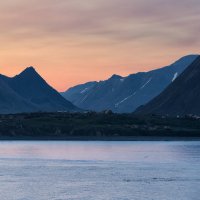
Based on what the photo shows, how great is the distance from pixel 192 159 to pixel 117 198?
71.5 m

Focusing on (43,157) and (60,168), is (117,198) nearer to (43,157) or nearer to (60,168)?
(60,168)

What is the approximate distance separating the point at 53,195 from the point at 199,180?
28.7 metres

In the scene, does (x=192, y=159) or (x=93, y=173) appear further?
(x=192, y=159)

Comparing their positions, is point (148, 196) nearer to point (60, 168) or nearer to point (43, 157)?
point (60, 168)

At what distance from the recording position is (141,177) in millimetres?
118875

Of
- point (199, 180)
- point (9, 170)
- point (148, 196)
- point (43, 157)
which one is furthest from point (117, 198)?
point (43, 157)

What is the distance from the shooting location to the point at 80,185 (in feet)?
351

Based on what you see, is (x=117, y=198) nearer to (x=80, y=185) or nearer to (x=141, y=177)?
(x=80, y=185)

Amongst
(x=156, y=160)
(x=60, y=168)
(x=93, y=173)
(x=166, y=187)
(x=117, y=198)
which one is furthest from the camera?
(x=156, y=160)

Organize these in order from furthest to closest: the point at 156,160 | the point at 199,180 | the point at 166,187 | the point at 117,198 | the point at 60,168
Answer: the point at 156,160 → the point at 60,168 → the point at 199,180 → the point at 166,187 → the point at 117,198

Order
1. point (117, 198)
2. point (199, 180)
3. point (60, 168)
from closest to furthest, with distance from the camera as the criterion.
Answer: point (117, 198), point (199, 180), point (60, 168)

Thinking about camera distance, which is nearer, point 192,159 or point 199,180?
point 199,180

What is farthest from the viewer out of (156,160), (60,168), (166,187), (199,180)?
(156,160)

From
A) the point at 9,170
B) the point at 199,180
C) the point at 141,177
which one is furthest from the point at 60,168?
the point at 199,180
